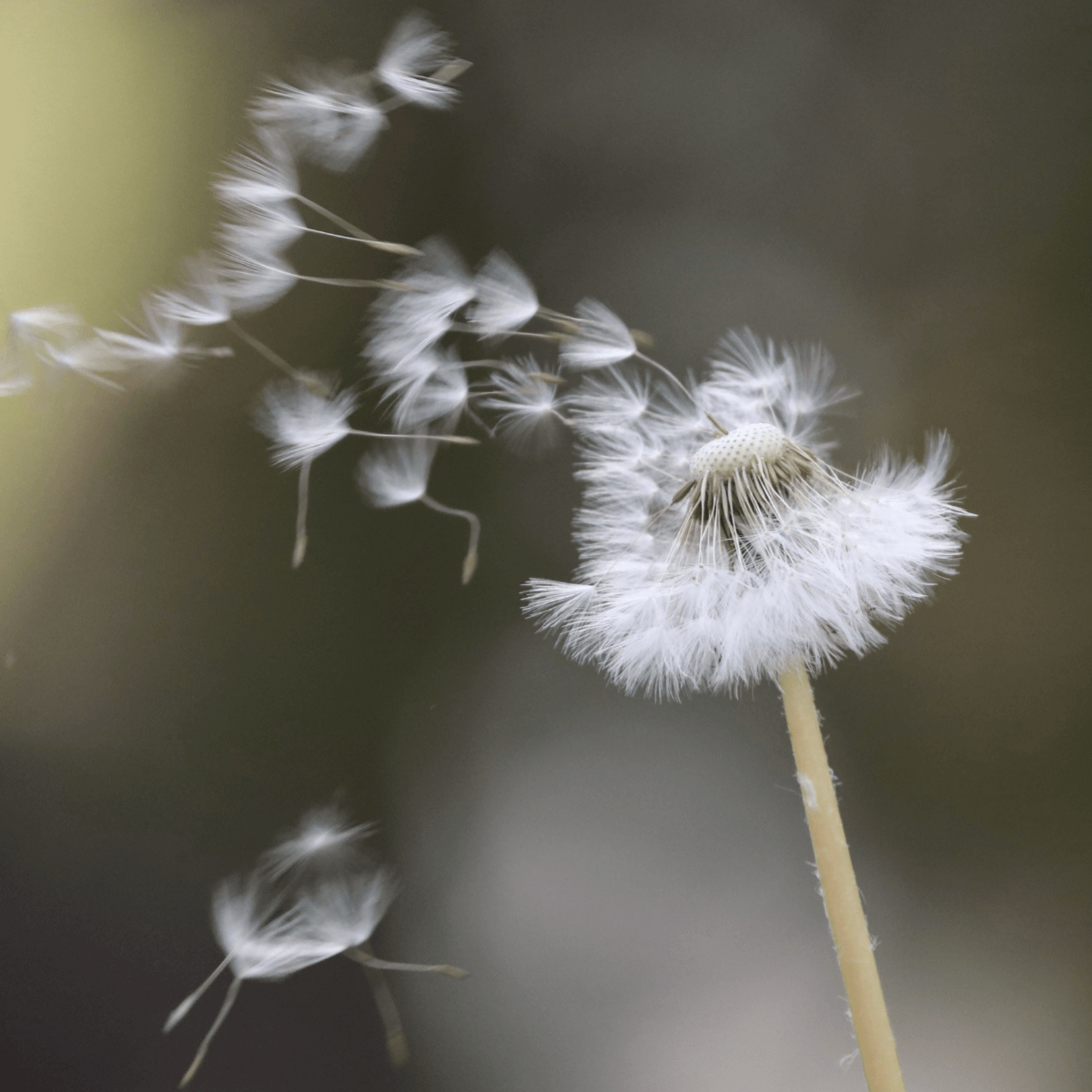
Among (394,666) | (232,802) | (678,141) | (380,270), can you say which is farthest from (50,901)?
(678,141)

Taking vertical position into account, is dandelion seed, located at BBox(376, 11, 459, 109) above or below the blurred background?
above

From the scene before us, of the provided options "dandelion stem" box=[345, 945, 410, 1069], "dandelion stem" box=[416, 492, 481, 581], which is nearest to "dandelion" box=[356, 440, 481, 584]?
"dandelion stem" box=[416, 492, 481, 581]

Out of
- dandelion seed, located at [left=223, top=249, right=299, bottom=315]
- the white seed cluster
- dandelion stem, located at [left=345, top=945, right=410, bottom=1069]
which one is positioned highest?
the white seed cluster

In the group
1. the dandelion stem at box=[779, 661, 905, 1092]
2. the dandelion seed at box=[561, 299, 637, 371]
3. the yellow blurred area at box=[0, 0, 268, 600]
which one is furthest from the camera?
the yellow blurred area at box=[0, 0, 268, 600]

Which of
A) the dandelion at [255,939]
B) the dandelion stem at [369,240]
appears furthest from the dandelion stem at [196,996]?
the dandelion stem at [369,240]

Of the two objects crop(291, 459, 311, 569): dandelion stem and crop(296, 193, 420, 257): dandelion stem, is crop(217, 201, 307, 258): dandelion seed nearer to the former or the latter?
crop(296, 193, 420, 257): dandelion stem

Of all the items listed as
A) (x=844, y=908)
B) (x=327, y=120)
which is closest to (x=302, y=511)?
(x=327, y=120)

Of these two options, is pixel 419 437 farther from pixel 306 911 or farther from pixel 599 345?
pixel 306 911
